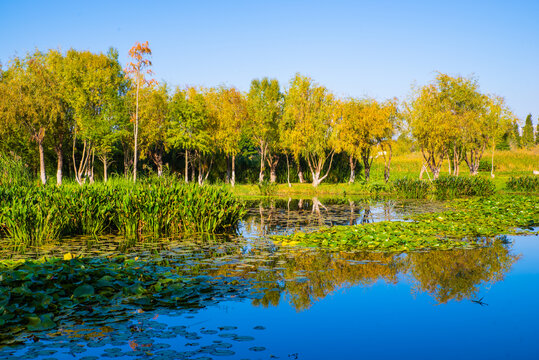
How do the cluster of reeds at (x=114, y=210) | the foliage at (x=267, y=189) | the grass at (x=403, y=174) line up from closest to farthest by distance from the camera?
the cluster of reeds at (x=114, y=210), the foliage at (x=267, y=189), the grass at (x=403, y=174)

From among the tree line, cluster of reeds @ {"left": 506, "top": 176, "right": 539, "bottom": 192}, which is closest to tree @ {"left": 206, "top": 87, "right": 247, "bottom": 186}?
the tree line

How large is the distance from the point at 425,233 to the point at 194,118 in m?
35.4

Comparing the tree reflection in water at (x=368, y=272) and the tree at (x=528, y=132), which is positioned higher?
the tree at (x=528, y=132)

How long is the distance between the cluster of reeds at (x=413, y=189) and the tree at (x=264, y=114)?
15878mm

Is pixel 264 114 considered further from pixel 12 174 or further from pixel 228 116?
pixel 12 174

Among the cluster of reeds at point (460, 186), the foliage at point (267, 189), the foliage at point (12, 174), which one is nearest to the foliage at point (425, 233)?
the foliage at point (12, 174)

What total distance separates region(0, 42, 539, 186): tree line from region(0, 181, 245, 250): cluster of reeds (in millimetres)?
23040

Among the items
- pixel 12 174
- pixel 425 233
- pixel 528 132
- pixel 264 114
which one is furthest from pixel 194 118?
pixel 528 132

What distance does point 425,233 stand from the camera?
14352 mm

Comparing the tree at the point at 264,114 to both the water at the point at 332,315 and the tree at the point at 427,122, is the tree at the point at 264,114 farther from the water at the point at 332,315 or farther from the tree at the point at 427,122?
the water at the point at 332,315

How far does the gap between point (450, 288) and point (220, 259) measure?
17.6 feet

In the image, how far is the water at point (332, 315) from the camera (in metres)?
5.57

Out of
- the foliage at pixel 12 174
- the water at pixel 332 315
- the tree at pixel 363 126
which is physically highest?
the tree at pixel 363 126

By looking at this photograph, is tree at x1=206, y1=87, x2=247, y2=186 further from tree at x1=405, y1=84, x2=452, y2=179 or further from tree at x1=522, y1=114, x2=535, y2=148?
tree at x1=522, y1=114, x2=535, y2=148
